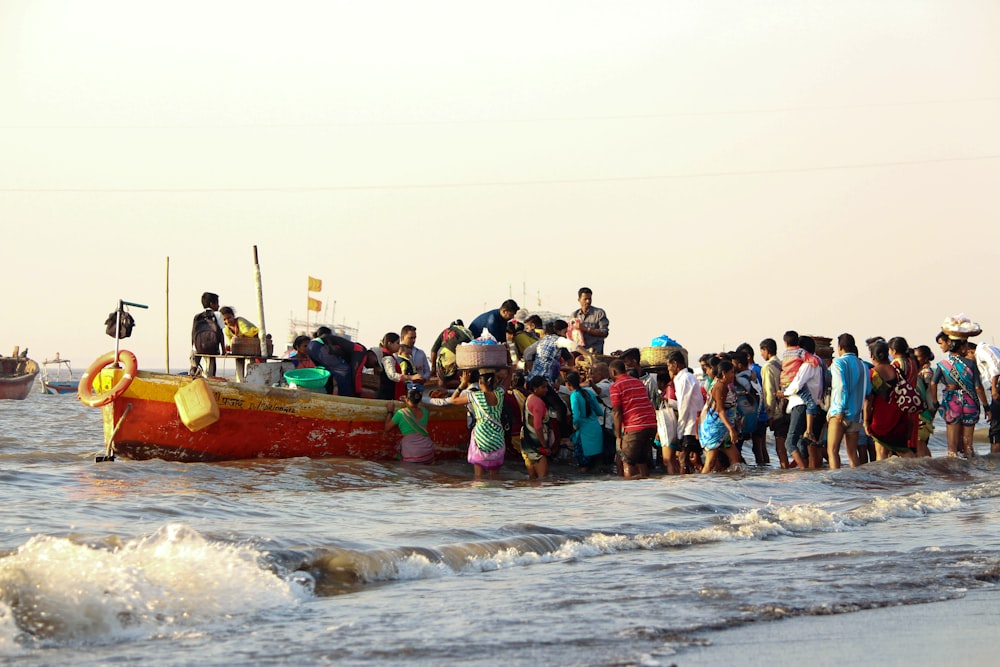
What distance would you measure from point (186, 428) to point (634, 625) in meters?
9.67

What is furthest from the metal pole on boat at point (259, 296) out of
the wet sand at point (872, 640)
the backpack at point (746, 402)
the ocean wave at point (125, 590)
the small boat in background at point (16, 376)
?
the small boat in background at point (16, 376)

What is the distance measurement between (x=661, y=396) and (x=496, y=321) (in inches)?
108

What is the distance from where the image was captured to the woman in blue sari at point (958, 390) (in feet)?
47.8

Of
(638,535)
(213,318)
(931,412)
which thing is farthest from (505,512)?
(931,412)

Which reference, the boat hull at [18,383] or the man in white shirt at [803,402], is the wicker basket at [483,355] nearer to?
the man in white shirt at [803,402]

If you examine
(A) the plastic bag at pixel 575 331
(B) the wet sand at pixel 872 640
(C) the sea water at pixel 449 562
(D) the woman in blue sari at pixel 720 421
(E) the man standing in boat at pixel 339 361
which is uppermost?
(A) the plastic bag at pixel 575 331

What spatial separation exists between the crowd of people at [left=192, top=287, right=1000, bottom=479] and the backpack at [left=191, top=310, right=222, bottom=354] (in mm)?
40


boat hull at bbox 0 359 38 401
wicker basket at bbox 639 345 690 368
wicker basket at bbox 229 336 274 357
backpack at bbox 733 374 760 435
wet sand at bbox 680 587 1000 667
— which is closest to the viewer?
wet sand at bbox 680 587 1000 667

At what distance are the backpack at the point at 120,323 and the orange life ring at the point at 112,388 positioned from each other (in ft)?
0.76

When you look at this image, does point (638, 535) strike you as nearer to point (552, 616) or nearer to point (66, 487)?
point (552, 616)

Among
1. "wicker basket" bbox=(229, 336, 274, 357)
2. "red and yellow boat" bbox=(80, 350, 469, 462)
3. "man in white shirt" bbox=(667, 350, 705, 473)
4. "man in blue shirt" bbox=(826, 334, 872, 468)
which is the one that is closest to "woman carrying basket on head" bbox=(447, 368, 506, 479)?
"red and yellow boat" bbox=(80, 350, 469, 462)

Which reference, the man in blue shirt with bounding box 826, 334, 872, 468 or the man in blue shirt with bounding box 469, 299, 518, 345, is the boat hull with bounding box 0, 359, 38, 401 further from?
the man in blue shirt with bounding box 826, 334, 872, 468

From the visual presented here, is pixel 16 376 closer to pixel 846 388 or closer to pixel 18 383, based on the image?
pixel 18 383

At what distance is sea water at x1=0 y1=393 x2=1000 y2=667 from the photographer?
559cm
